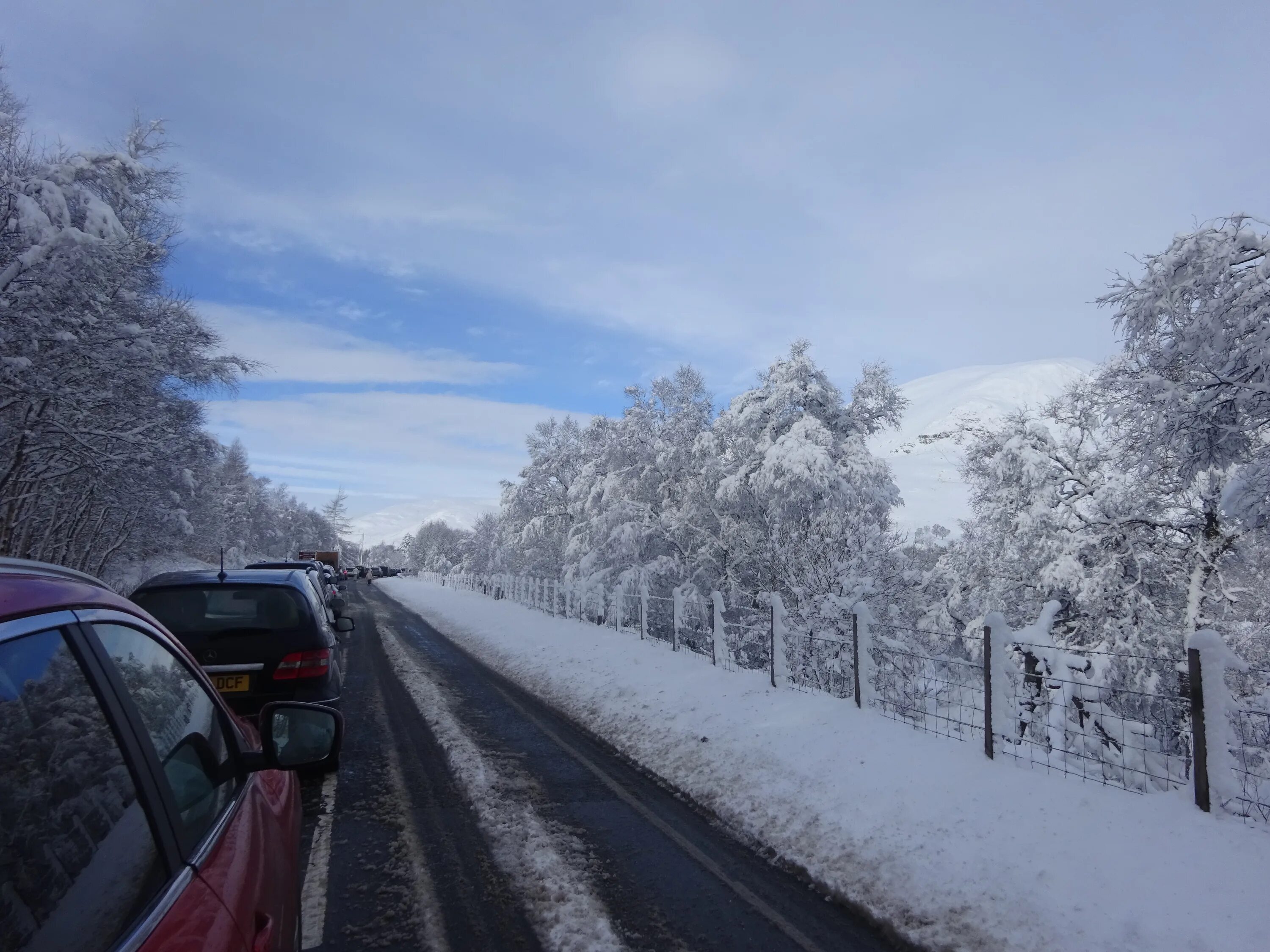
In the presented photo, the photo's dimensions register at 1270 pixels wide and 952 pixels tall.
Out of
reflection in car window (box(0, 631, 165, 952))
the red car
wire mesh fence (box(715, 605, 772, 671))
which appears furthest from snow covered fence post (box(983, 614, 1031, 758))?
reflection in car window (box(0, 631, 165, 952))

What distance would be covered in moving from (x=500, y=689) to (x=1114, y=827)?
9456 mm

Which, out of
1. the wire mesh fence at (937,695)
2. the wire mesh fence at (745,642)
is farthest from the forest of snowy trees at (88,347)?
the wire mesh fence at (937,695)

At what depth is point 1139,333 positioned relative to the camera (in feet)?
33.2

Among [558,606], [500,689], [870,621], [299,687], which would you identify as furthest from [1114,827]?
[558,606]

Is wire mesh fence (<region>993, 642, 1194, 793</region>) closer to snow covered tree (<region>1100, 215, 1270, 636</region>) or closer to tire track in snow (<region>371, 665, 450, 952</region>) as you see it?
snow covered tree (<region>1100, 215, 1270, 636</region>)

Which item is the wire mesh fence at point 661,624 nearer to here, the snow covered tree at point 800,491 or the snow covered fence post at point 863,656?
the snow covered tree at point 800,491

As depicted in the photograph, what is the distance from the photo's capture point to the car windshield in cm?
623

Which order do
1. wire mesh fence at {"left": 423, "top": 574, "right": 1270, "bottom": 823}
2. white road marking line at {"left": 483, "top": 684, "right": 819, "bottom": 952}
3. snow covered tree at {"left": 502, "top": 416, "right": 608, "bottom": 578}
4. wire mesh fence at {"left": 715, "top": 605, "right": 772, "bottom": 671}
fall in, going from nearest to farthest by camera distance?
white road marking line at {"left": 483, "top": 684, "right": 819, "bottom": 952} → wire mesh fence at {"left": 423, "top": 574, "right": 1270, "bottom": 823} → wire mesh fence at {"left": 715, "top": 605, "right": 772, "bottom": 671} → snow covered tree at {"left": 502, "top": 416, "right": 608, "bottom": 578}

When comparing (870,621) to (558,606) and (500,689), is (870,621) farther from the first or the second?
(558,606)

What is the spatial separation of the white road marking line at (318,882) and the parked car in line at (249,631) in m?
1.00

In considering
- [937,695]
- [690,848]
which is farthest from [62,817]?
[937,695]

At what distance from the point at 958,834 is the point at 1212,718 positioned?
6.56 feet

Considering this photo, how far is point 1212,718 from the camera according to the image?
17.3 feet

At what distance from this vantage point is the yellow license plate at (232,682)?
6.18 meters
